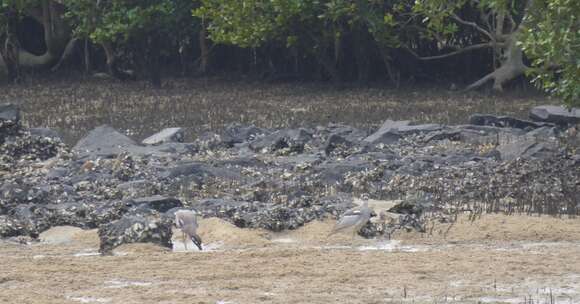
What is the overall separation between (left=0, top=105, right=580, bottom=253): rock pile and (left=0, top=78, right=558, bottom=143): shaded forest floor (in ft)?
8.65

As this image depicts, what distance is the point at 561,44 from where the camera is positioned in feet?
41.0

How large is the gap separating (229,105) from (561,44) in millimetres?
11828

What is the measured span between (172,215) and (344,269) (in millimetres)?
2703

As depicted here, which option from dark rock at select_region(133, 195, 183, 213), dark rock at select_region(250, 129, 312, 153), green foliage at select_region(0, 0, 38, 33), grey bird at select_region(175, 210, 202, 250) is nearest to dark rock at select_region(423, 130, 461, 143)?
dark rock at select_region(250, 129, 312, 153)

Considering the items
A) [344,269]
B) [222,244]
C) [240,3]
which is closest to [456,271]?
[344,269]

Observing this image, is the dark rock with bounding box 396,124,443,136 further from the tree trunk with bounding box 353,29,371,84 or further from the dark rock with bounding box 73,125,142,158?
the tree trunk with bounding box 353,29,371,84

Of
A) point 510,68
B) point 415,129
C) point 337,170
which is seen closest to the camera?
point 337,170

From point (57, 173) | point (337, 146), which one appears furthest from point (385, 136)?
point (57, 173)

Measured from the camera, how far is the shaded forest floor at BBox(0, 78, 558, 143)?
20.8 meters

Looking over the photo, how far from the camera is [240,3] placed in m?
26.0

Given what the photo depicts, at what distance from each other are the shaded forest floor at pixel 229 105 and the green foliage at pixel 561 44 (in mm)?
6545

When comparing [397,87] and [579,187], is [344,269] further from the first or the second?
[397,87]

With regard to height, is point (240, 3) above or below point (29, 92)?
above

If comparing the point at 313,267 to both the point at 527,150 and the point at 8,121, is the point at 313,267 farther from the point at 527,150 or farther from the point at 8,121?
the point at 8,121
